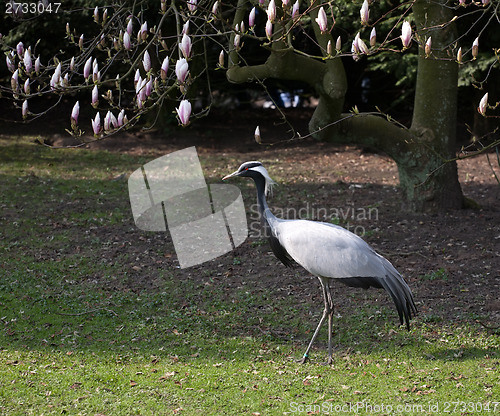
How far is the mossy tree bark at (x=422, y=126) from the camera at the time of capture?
8266 mm

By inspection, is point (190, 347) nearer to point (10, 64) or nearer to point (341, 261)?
point (341, 261)

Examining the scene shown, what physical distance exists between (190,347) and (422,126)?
4.84m

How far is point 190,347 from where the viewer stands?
5648 millimetres

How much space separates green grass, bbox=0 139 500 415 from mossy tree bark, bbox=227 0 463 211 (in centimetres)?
213

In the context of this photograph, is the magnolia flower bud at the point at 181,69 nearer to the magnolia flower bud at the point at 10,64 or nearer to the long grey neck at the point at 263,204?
the long grey neck at the point at 263,204

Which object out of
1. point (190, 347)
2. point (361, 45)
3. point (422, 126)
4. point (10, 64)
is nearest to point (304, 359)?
point (190, 347)

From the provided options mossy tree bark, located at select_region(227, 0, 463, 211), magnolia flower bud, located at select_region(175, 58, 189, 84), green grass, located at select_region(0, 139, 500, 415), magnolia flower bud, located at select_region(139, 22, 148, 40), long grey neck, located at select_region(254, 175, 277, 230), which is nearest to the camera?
magnolia flower bud, located at select_region(175, 58, 189, 84)

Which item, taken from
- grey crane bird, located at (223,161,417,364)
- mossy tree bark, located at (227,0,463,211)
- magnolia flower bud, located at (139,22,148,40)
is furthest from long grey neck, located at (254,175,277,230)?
mossy tree bark, located at (227,0,463,211)

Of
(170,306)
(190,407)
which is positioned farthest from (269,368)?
(170,306)

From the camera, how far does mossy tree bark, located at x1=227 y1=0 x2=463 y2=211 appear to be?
8.27 metres

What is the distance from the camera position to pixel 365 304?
6.43 meters

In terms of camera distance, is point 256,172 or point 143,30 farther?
point 256,172

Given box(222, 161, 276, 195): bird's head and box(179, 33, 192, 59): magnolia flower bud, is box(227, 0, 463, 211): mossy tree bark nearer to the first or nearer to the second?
box(222, 161, 276, 195): bird's head

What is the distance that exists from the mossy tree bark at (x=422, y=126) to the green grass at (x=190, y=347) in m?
2.13
